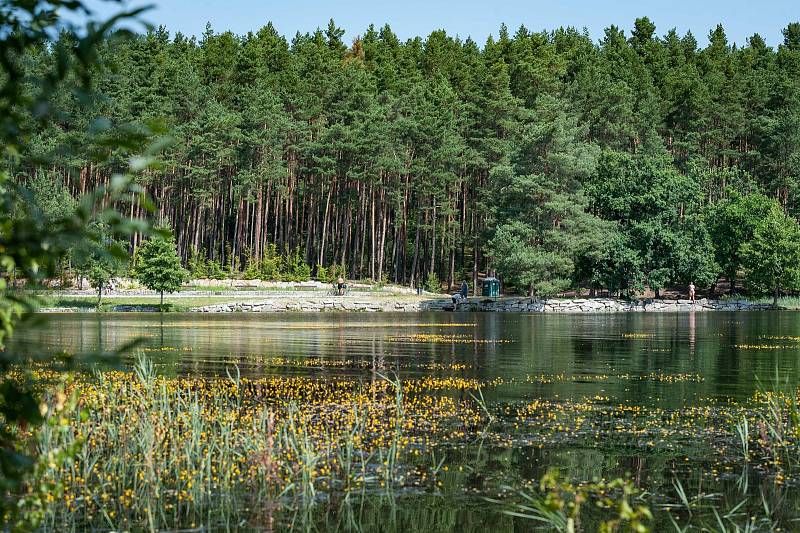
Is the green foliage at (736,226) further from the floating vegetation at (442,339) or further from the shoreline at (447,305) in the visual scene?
the floating vegetation at (442,339)

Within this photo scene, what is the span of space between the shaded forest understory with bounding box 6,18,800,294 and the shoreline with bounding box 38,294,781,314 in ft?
6.33

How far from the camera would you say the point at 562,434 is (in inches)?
643

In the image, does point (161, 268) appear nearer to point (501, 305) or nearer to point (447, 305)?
point (447, 305)

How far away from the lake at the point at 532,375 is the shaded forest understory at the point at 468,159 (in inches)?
1065

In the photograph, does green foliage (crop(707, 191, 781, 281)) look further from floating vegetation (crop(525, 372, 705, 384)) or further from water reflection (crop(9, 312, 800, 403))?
floating vegetation (crop(525, 372, 705, 384))

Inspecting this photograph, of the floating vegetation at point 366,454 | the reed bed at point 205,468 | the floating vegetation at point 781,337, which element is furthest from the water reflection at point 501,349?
the reed bed at point 205,468

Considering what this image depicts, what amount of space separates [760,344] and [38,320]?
121ft

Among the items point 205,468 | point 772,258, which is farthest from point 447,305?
point 205,468

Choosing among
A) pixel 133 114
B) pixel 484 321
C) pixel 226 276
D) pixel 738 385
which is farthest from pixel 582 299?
pixel 738 385

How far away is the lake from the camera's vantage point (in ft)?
39.0

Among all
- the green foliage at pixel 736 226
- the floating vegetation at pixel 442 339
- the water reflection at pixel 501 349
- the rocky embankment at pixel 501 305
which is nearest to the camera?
the water reflection at pixel 501 349

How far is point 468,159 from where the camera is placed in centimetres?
10056

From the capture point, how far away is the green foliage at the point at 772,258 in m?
83.1

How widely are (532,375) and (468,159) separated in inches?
3001
